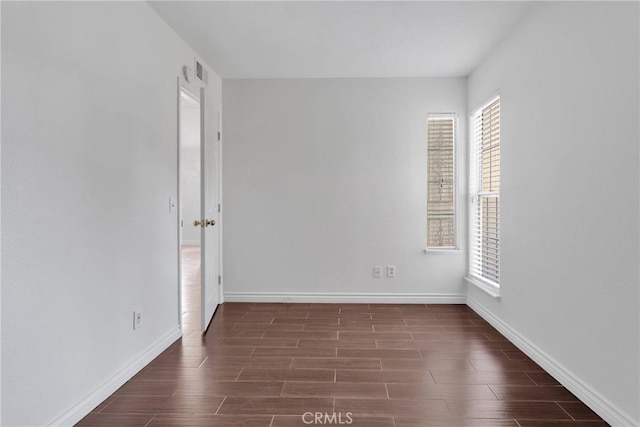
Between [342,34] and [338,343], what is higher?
[342,34]

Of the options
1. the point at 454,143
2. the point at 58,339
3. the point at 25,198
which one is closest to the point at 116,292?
the point at 58,339

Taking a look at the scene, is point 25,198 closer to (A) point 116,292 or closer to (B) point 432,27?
(A) point 116,292

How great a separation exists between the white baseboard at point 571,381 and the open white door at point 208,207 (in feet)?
8.20

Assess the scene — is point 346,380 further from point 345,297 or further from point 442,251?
point 442,251

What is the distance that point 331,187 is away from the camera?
439cm

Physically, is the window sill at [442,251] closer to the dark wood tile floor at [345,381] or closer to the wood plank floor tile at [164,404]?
the dark wood tile floor at [345,381]

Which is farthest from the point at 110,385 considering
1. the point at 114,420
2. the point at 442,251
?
the point at 442,251

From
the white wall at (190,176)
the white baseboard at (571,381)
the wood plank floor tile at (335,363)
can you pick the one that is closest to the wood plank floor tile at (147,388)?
the wood plank floor tile at (335,363)

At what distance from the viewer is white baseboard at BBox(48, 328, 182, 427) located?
6.47 feet

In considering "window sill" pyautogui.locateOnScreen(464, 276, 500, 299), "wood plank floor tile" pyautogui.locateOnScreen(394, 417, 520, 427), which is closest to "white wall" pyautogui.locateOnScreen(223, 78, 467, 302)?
"window sill" pyautogui.locateOnScreen(464, 276, 500, 299)

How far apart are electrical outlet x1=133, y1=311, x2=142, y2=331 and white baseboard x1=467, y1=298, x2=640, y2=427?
2707 millimetres

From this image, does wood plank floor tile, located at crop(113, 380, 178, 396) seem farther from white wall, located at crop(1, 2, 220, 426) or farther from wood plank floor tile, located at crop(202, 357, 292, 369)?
wood plank floor tile, located at crop(202, 357, 292, 369)

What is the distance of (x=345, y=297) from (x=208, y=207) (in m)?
1.83

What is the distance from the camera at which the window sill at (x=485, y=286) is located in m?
3.50
